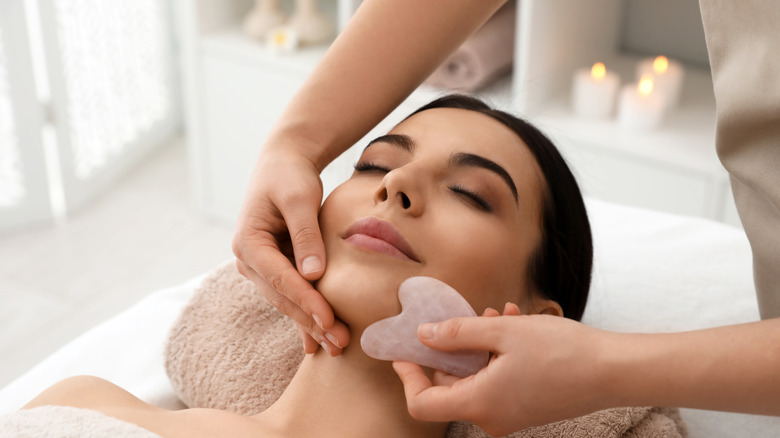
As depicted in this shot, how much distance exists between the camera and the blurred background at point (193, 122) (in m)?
2.26

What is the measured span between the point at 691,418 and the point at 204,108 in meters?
1.93

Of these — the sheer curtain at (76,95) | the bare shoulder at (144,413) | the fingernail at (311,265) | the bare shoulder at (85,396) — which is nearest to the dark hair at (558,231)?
the fingernail at (311,265)

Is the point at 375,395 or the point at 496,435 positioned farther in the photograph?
the point at 375,395

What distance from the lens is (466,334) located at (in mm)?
863

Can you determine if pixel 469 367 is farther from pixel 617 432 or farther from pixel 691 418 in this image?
pixel 691 418

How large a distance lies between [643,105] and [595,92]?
0.15 meters

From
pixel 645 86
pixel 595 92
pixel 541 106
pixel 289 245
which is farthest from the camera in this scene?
pixel 541 106

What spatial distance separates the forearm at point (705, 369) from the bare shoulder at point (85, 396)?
0.64 metres

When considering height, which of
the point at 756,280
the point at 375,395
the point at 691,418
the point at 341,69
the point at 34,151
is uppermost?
the point at 341,69

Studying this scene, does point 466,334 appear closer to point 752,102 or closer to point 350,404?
point 350,404

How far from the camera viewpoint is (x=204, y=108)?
2771 millimetres

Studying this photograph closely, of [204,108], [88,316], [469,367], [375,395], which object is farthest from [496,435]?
[204,108]

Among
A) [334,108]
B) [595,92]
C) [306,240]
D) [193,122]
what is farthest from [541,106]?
[306,240]

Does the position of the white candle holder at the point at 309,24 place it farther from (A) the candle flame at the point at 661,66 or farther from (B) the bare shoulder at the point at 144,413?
(B) the bare shoulder at the point at 144,413
